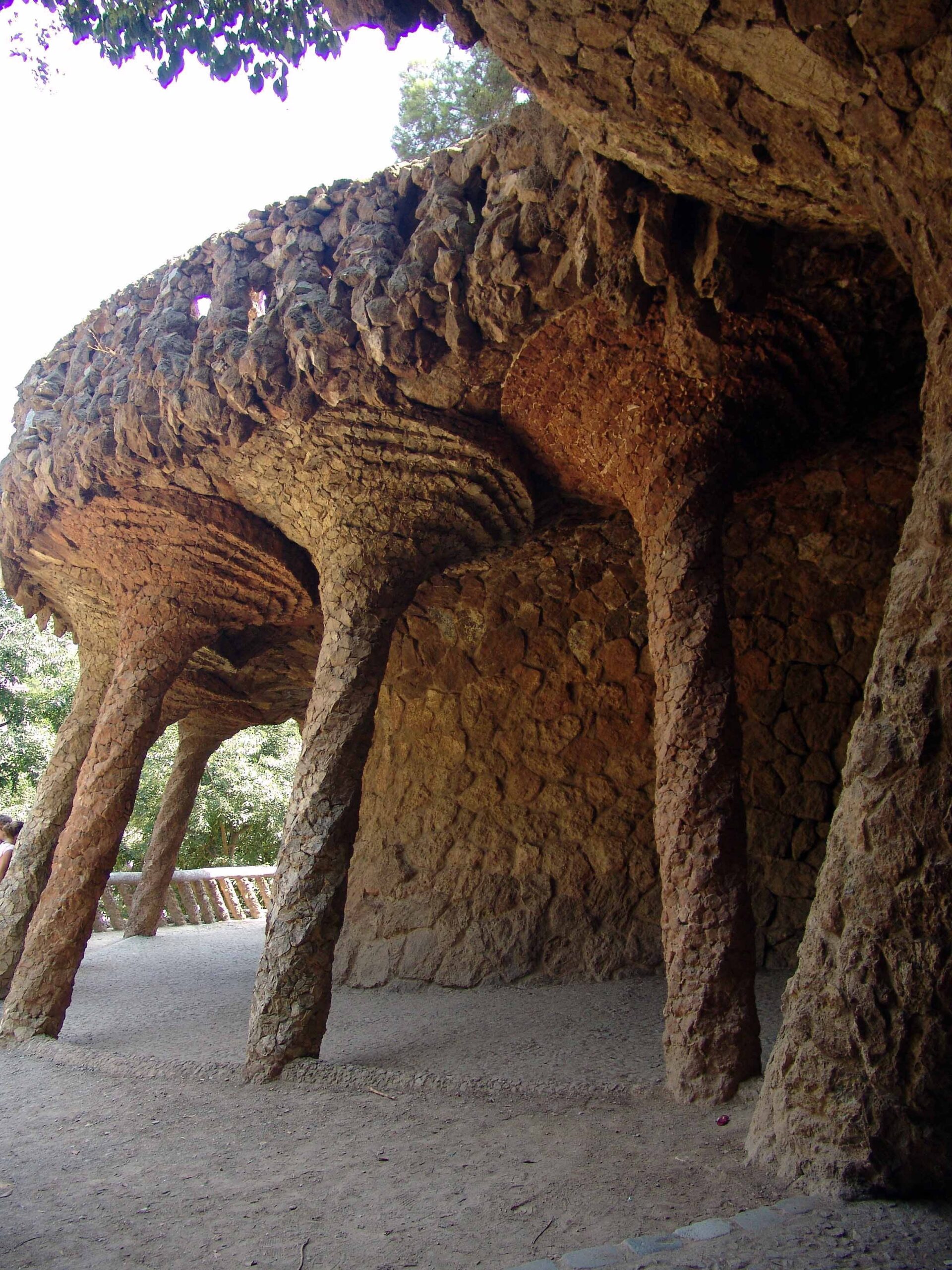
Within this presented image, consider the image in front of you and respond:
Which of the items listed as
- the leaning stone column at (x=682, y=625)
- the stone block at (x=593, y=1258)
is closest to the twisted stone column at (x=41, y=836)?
the leaning stone column at (x=682, y=625)

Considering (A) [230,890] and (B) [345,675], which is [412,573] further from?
(A) [230,890]

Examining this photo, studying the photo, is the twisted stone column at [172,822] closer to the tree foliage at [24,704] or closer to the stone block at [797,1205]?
the tree foliage at [24,704]

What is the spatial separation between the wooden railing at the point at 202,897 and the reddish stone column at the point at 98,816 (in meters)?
5.91

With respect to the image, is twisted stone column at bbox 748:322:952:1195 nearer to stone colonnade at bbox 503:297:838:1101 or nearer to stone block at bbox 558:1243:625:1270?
stone block at bbox 558:1243:625:1270

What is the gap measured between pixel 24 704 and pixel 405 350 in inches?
463

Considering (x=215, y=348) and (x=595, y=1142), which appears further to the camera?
(x=215, y=348)

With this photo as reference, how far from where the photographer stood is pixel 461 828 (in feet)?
18.9

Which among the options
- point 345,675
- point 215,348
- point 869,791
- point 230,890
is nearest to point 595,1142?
point 869,791

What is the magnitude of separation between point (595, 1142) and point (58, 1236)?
1.54 meters

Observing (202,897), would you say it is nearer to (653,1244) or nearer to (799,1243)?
(653,1244)

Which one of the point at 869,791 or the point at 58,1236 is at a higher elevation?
the point at 869,791

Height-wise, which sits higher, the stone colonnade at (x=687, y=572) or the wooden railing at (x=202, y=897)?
the stone colonnade at (x=687, y=572)

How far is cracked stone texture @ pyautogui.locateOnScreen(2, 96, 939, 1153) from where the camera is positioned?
10.6 feet

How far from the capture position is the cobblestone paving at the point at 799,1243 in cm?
175
